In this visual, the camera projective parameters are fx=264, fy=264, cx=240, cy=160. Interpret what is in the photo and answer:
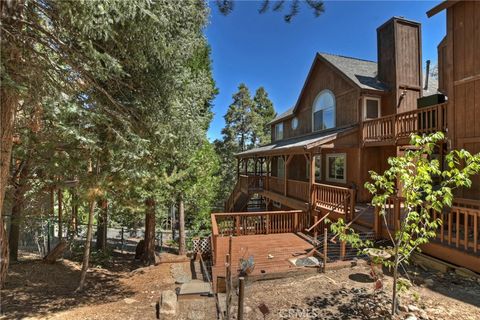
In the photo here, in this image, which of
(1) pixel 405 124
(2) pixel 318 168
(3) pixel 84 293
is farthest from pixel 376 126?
(3) pixel 84 293

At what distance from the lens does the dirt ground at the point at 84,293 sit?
5348 millimetres

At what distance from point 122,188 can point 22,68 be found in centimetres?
443

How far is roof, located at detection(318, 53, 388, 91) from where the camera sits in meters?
12.2

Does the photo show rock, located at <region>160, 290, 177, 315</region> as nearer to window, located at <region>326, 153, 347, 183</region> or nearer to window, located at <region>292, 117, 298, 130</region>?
window, located at <region>326, 153, 347, 183</region>

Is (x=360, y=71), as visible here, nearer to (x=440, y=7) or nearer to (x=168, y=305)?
(x=440, y=7)

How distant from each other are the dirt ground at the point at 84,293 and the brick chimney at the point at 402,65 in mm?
11663

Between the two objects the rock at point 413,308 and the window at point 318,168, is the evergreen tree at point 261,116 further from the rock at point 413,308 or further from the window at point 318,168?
the rock at point 413,308

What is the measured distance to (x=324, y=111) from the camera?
14914 mm

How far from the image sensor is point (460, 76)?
7578 millimetres

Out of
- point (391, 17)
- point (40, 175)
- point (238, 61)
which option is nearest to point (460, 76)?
point (391, 17)

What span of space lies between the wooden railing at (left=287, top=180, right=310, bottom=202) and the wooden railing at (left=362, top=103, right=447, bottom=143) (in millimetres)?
3257

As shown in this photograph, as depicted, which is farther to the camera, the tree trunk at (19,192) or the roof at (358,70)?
the roof at (358,70)

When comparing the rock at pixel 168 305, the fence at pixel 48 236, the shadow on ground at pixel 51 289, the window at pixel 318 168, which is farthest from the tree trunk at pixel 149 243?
the window at pixel 318 168

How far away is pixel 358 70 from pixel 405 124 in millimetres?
5462
